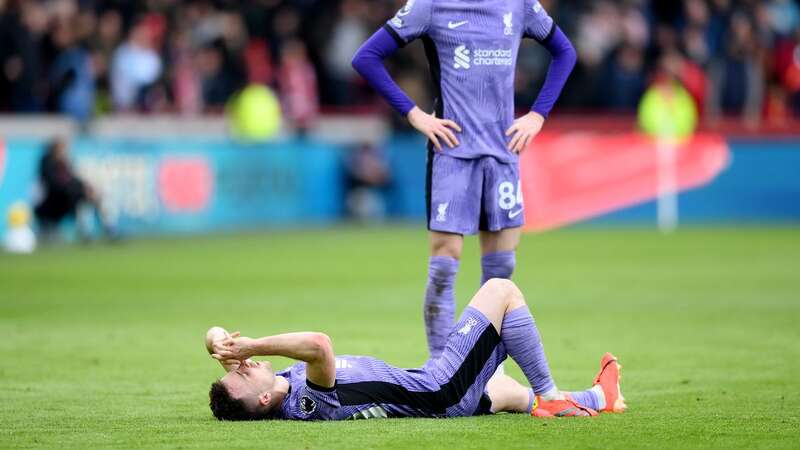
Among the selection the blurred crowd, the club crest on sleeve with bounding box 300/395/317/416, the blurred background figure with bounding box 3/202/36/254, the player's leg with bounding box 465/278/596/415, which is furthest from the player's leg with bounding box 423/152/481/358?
the blurred crowd

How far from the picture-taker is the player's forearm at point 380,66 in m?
9.90

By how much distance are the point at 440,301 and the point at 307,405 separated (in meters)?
1.58

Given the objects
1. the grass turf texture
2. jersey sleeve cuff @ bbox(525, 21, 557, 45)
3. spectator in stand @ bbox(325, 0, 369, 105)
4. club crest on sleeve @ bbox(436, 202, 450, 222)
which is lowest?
the grass turf texture

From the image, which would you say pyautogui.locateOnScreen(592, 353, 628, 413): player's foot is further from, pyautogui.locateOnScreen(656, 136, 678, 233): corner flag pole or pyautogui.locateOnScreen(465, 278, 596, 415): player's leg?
pyautogui.locateOnScreen(656, 136, 678, 233): corner flag pole

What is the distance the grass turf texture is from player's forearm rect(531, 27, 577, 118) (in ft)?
6.12

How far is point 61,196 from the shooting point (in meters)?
22.9

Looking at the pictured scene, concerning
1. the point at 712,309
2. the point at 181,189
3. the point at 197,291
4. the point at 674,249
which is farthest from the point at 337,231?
the point at 712,309

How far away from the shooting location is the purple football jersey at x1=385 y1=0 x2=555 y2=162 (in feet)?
32.3

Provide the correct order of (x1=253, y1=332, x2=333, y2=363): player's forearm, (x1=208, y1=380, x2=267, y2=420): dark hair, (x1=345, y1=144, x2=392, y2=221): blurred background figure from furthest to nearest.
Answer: (x1=345, y1=144, x2=392, y2=221): blurred background figure → (x1=208, y1=380, x2=267, y2=420): dark hair → (x1=253, y1=332, x2=333, y2=363): player's forearm

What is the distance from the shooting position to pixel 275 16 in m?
29.9

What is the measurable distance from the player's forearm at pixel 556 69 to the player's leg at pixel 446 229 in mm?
747

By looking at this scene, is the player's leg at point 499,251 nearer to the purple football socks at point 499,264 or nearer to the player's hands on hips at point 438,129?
the purple football socks at point 499,264

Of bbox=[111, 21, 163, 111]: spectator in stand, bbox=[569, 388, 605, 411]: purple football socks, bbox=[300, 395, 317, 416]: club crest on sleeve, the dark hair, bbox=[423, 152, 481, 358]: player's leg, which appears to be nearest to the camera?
the dark hair

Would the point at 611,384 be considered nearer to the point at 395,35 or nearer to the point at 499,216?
the point at 499,216
